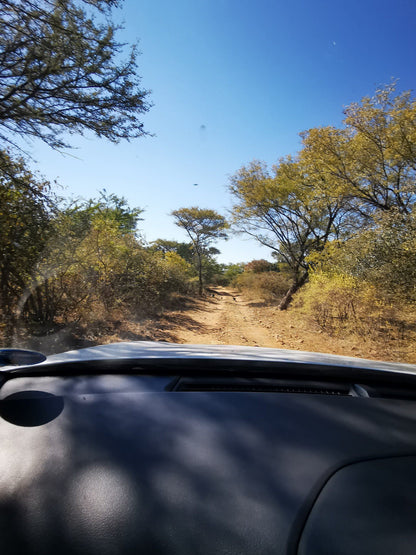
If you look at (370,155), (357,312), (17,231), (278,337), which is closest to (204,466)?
(17,231)

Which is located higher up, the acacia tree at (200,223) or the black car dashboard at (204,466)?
the acacia tree at (200,223)

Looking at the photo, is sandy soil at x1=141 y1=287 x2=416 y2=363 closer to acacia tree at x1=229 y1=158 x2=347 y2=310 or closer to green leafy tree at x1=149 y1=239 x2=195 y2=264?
acacia tree at x1=229 y1=158 x2=347 y2=310

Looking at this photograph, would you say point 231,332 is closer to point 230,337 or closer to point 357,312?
point 230,337

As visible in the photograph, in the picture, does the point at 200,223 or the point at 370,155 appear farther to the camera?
the point at 200,223

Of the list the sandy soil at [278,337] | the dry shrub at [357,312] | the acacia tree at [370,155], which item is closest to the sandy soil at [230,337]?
the sandy soil at [278,337]

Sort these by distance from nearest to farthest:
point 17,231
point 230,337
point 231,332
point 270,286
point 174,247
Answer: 1. point 17,231
2. point 230,337
3. point 231,332
4. point 270,286
5. point 174,247

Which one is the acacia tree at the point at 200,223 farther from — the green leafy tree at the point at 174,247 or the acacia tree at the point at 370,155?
the acacia tree at the point at 370,155

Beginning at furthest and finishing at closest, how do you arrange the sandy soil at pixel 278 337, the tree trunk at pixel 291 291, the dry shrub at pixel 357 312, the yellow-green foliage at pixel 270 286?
1. the yellow-green foliage at pixel 270 286
2. the tree trunk at pixel 291 291
3. the dry shrub at pixel 357 312
4. the sandy soil at pixel 278 337

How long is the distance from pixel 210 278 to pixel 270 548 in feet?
121

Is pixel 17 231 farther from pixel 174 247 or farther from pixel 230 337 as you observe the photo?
pixel 174 247

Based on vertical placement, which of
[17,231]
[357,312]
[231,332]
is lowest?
[231,332]

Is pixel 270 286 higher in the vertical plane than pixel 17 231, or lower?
lower

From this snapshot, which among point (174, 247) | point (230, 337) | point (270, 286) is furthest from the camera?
point (174, 247)

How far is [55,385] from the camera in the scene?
161 centimetres
